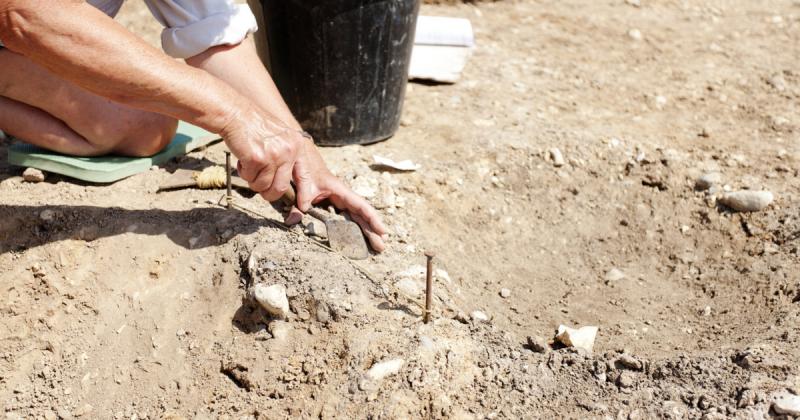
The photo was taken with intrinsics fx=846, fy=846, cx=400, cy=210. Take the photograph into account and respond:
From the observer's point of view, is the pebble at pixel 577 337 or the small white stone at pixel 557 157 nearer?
the pebble at pixel 577 337

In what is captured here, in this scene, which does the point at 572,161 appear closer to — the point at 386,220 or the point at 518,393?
the point at 386,220

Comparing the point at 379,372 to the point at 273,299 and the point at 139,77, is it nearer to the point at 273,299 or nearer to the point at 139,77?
the point at 273,299

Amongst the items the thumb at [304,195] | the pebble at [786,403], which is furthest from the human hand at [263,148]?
the pebble at [786,403]

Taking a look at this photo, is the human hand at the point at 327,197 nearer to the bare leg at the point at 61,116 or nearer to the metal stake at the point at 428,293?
the metal stake at the point at 428,293

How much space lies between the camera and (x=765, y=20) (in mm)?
4629

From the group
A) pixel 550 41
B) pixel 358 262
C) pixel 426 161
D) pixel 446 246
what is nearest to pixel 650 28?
pixel 550 41

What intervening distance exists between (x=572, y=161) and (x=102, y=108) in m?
1.67

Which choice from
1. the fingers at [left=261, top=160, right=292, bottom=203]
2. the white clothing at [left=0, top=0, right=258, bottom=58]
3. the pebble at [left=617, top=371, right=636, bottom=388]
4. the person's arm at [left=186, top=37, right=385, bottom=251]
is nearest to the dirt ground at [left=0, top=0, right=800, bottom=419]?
the pebble at [left=617, top=371, right=636, bottom=388]

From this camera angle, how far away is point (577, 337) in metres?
2.28

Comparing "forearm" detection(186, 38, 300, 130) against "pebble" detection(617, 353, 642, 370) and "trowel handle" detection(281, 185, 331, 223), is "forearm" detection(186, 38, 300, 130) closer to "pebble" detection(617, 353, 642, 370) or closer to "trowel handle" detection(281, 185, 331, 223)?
"trowel handle" detection(281, 185, 331, 223)

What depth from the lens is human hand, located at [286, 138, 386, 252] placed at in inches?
96.7

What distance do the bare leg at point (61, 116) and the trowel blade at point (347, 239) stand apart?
2.38 ft

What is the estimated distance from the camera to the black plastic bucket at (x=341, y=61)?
2.97 m

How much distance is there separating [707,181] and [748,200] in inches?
6.9
